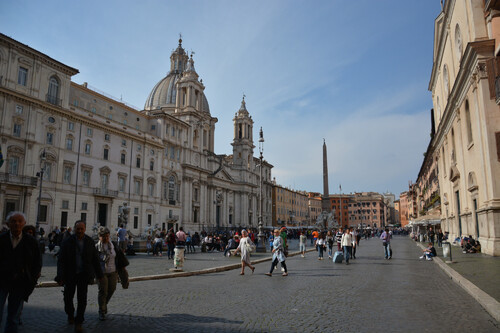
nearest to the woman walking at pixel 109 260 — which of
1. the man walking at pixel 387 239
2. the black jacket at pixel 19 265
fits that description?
the black jacket at pixel 19 265

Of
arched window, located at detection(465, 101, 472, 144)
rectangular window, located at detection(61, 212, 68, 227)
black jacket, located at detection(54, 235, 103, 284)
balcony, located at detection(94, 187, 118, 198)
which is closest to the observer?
black jacket, located at detection(54, 235, 103, 284)

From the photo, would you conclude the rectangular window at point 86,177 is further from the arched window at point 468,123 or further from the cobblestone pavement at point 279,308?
the arched window at point 468,123

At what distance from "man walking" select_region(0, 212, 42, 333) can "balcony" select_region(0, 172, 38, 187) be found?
28.3 meters

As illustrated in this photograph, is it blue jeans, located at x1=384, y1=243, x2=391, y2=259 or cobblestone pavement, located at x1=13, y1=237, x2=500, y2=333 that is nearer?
cobblestone pavement, located at x1=13, y1=237, x2=500, y2=333

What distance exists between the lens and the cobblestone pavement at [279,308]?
5453 millimetres

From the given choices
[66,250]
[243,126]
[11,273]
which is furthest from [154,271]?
[243,126]

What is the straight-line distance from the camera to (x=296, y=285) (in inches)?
383

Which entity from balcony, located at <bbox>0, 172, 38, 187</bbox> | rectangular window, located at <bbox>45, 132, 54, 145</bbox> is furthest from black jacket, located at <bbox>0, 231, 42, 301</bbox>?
rectangular window, located at <bbox>45, 132, 54, 145</bbox>

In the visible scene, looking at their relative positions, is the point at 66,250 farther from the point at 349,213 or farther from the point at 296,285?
the point at 349,213

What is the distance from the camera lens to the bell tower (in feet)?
249

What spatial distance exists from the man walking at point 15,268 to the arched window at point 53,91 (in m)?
33.0

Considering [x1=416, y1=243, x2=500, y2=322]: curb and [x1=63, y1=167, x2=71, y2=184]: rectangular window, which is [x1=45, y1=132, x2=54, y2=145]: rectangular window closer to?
[x1=63, y1=167, x2=71, y2=184]: rectangular window

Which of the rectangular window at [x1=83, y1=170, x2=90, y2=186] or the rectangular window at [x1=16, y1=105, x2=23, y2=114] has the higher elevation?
the rectangular window at [x1=16, y1=105, x2=23, y2=114]

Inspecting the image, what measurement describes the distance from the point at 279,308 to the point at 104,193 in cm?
3512
